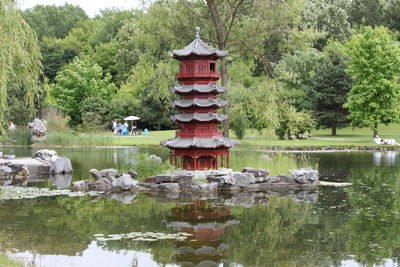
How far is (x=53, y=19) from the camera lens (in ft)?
316

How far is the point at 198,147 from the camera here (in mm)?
23172

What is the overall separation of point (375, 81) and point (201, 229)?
32.1 metres

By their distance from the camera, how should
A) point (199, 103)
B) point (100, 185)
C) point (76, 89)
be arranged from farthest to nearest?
point (76, 89) → point (199, 103) → point (100, 185)

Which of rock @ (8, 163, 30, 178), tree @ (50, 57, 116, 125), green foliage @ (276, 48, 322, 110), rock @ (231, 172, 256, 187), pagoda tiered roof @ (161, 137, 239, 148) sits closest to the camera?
rock @ (231, 172, 256, 187)

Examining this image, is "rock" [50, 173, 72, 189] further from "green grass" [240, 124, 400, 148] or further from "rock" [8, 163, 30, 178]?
"green grass" [240, 124, 400, 148]

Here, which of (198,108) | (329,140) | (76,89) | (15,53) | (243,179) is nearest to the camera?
(15,53)

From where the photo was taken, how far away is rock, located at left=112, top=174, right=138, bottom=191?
21.9 metres

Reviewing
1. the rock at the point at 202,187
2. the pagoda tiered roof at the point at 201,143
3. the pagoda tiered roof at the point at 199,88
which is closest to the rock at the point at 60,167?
the pagoda tiered roof at the point at 201,143

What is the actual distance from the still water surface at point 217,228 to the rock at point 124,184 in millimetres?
865

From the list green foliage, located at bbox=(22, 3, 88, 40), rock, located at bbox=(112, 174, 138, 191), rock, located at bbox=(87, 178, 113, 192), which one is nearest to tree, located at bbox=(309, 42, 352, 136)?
rock, located at bbox=(112, 174, 138, 191)

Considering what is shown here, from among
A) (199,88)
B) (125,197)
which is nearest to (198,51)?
(199,88)

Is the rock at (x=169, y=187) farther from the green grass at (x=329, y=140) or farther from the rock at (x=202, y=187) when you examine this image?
the green grass at (x=329, y=140)

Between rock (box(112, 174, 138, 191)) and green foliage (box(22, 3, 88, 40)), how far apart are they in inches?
2870

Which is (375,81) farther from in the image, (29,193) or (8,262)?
(8,262)
